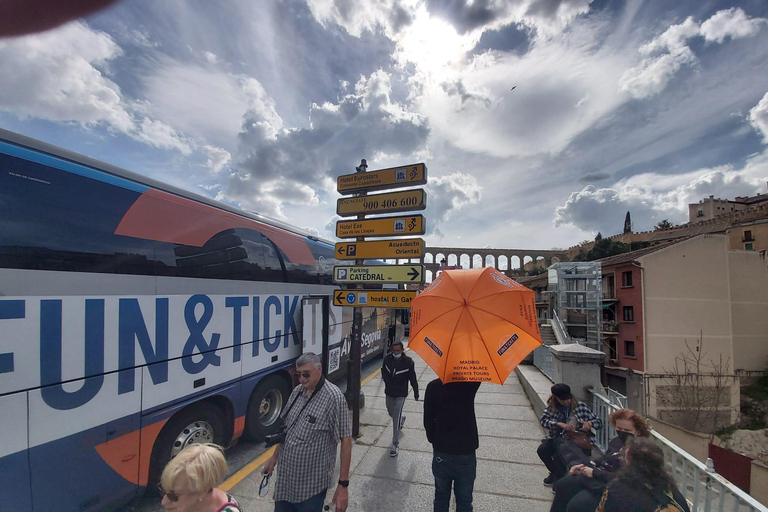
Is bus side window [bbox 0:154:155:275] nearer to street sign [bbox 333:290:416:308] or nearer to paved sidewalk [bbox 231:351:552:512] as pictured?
street sign [bbox 333:290:416:308]

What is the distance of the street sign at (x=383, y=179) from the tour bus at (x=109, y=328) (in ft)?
5.78

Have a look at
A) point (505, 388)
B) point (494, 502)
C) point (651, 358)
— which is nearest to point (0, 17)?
point (494, 502)

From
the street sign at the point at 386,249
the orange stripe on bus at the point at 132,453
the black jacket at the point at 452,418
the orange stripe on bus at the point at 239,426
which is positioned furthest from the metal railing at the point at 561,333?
the orange stripe on bus at the point at 132,453

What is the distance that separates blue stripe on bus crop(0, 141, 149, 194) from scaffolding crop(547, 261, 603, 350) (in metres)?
25.2

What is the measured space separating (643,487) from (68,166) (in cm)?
506

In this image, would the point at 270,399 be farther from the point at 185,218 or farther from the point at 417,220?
the point at 417,220

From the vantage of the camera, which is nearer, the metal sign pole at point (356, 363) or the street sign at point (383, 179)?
the street sign at point (383, 179)

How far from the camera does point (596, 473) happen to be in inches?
104

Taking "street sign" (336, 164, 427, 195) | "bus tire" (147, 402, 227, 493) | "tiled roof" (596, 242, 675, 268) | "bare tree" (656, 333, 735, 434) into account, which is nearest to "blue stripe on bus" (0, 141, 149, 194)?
"bus tire" (147, 402, 227, 493)

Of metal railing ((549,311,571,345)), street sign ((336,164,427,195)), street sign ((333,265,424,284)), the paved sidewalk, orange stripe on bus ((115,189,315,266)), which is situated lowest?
metal railing ((549,311,571,345))

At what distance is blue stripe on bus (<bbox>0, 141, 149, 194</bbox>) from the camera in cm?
291

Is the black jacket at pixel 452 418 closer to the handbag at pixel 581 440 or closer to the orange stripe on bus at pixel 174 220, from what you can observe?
the handbag at pixel 581 440

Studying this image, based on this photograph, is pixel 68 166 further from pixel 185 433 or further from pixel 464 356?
pixel 464 356

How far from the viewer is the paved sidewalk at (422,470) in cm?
388
